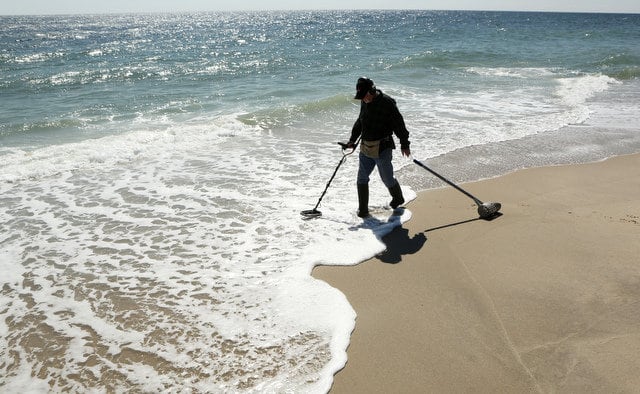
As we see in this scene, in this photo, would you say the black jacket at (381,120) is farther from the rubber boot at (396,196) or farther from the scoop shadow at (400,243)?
the scoop shadow at (400,243)

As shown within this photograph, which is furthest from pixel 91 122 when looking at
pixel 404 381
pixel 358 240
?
pixel 404 381

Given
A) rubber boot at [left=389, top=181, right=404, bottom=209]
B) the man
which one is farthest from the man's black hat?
rubber boot at [left=389, top=181, right=404, bottom=209]

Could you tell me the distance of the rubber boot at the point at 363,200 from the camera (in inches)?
228

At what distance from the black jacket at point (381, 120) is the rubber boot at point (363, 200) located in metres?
0.67

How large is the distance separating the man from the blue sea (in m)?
0.51

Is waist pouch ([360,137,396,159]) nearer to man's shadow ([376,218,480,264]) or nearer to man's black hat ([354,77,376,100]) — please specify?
man's black hat ([354,77,376,100])

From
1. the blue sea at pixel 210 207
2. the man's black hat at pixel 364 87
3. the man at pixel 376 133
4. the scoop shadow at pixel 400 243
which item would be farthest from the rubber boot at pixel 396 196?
the man's black hat at pixel 364 87

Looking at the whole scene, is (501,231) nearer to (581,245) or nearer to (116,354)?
(581,245)

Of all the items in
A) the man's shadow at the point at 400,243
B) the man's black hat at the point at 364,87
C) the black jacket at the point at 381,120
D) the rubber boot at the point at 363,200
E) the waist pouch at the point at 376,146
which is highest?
the man's black hat at the point at 364,87

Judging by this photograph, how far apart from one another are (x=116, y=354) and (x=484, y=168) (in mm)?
6483

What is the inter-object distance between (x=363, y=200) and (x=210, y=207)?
2.25 m

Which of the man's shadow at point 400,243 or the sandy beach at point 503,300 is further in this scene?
the man's shadow at point 400,243

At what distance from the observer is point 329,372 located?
3.20m

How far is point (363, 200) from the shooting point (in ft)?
19.1
